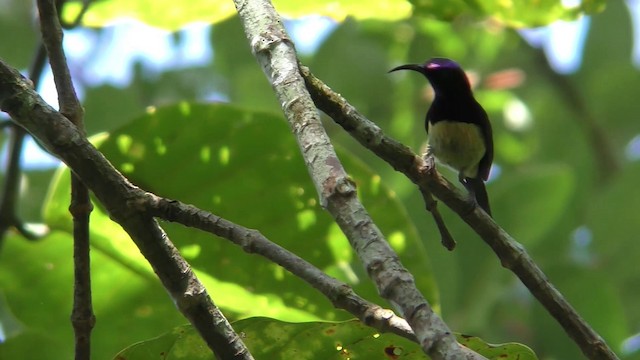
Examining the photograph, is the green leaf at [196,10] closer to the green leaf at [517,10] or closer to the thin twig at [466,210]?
the green leaf at [517,10]

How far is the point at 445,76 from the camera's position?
2242mm

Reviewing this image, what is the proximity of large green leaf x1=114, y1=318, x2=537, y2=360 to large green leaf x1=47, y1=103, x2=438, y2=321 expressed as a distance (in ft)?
1.47

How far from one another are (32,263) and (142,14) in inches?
29.4

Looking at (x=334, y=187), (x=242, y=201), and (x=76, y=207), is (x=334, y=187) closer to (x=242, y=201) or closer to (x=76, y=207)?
(x=76, y=207)

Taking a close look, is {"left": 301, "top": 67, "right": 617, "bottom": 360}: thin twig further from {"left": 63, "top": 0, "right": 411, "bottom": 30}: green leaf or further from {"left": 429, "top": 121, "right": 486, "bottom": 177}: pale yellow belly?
{"left": 63, "top": 0, "right": 411, "bottom": 30}: green leaf

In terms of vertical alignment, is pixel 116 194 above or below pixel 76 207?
below

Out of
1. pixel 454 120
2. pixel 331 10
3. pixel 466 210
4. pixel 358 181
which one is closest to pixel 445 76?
pixel 454 120

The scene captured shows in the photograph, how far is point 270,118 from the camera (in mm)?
2260

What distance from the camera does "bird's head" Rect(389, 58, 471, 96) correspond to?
87.9 inches

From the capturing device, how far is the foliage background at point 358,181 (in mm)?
2234

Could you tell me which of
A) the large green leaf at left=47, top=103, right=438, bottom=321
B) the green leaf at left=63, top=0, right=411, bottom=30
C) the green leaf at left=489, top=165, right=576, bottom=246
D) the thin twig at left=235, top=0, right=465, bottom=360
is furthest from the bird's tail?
the thin twig at left=235, top=0, right=465, bottom=360

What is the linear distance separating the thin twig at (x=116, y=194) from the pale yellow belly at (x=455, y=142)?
3.17 feet

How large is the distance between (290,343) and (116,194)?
0.51m

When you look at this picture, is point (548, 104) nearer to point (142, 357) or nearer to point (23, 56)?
point (23, 56)
